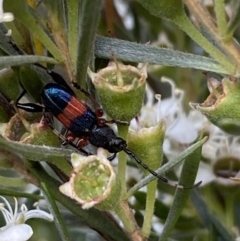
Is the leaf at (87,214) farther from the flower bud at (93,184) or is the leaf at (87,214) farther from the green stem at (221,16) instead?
the green stem at (221,16)

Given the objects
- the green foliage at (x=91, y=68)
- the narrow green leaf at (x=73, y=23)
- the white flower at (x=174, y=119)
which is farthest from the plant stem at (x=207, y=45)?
the white flower at (x=174, y=119)

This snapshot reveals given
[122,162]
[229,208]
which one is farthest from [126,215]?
[229,208]

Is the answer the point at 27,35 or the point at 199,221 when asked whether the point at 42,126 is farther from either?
the point at 199,221

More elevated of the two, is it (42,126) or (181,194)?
(42,126)

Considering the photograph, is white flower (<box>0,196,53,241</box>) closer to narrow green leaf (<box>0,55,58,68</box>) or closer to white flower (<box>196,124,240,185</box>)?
narrow green leaf (<box>0,55,58,68</box>)

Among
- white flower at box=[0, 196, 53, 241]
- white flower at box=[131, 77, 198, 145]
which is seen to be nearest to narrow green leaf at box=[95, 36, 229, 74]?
white flower at box=[0, 196, 53, 241]

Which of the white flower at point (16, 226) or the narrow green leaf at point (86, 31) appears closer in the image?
the narrow green leaf at point (86, 31)

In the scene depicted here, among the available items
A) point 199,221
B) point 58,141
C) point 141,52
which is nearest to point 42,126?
point 58,141
